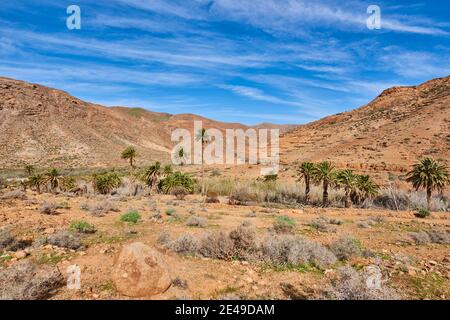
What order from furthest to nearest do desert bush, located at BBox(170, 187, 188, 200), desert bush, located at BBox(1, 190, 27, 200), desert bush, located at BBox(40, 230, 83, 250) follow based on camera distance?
1. desert bush, located at BBox(170, 187, 188, 200)
2. desert bush, located at BBox(1, 190, 27, 200)
3. desert bush, located at BBox(40, 230, 83, 250)

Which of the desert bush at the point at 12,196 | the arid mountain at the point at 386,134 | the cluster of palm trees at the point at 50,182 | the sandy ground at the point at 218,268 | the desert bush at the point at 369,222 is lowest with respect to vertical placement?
the desert bush at the point at 369,222

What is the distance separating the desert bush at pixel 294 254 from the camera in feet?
30.8

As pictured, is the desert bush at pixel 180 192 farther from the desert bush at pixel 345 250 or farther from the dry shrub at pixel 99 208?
the desert bush at pixel 345 250

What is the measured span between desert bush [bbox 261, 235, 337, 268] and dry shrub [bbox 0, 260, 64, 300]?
5.66 meters

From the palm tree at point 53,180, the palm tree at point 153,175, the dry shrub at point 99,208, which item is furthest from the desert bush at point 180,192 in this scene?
the dry shrub at point 99,208

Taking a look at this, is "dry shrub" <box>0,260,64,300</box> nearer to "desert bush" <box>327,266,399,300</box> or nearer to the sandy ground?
the sandy ground

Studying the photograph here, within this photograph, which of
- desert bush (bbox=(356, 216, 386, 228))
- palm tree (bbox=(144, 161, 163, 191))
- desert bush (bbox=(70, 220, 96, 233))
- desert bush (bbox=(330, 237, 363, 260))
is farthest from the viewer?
palm tree (bbox=(144, 161, 163, 191))

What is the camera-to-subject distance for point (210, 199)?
1287 inches

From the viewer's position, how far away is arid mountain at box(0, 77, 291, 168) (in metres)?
74.2

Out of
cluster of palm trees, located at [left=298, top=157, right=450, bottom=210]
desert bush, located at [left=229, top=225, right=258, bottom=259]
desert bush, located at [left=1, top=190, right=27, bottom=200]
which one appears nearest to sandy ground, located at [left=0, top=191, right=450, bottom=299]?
desert bush, located at [left=229, top=225, right=258, bottom=259]

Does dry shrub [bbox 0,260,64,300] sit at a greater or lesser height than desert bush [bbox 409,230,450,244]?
greater

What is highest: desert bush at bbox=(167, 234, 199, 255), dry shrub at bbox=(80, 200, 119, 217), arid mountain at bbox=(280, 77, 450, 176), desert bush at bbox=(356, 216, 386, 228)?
arid mountain at bbox=(280, 77, 450, 176)

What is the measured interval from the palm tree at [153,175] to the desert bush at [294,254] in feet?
110

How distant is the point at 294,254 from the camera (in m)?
9.48
